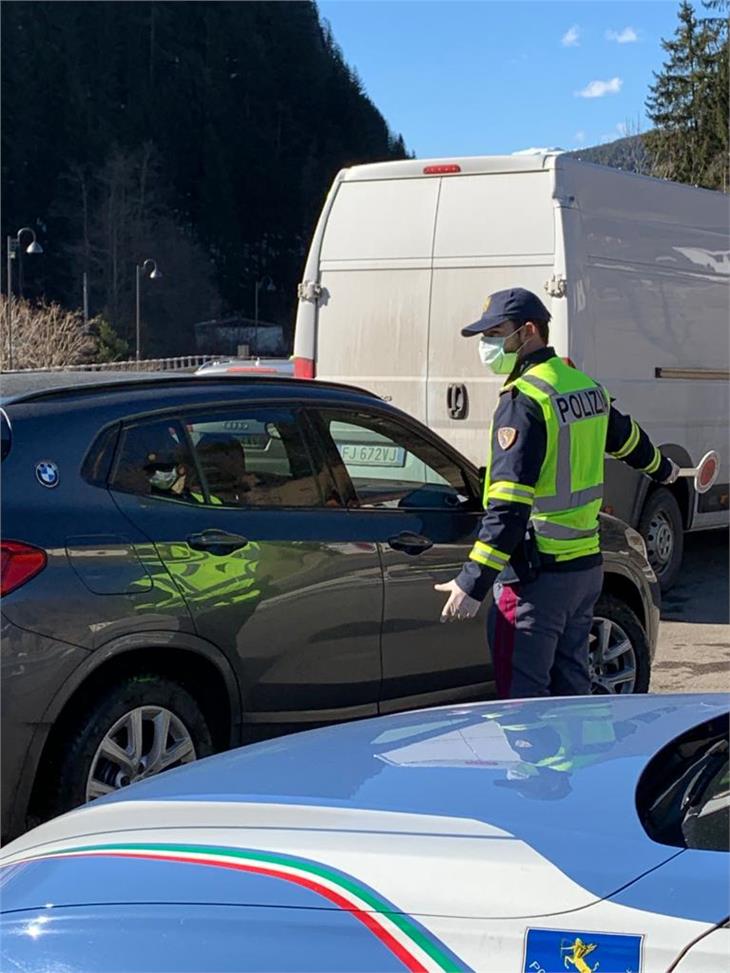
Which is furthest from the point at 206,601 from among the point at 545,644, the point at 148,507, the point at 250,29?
the point at 250,29

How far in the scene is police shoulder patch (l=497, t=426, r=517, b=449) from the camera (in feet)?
14.0

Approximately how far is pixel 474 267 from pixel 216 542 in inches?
165

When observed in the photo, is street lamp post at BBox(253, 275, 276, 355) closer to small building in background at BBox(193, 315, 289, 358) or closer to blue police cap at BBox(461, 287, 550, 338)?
small building in background at BBox(193, 315, 289, 358)

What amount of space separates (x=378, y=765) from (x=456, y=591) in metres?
1.95

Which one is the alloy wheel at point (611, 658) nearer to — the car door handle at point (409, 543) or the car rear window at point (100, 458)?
the car door handle at point (409, 543)

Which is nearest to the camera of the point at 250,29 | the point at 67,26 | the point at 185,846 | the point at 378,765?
the point at 185,846

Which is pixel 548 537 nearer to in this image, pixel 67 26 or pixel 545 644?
pixel 545 644

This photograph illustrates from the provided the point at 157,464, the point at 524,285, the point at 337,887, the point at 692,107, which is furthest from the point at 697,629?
the point at 692,107

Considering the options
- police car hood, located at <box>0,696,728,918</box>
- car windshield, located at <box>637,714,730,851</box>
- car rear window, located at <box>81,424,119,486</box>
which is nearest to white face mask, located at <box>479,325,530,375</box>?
car rear window, located at <box>81,424,119,486</box>

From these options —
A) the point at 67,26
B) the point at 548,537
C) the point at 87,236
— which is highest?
the point at 67,26

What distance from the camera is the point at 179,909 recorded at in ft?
6.24

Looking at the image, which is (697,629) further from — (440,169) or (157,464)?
(157,464)

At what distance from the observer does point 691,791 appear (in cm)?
211

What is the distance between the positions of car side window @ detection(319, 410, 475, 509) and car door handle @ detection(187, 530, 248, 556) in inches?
26.4
